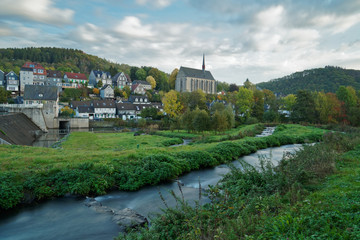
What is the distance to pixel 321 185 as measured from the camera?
32.8 feet

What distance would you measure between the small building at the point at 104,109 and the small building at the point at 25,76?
3469 cm

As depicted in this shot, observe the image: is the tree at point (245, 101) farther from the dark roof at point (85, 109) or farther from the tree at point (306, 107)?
the dark roof at point (85, 109)

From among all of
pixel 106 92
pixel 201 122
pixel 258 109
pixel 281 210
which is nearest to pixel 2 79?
pixel 106 92

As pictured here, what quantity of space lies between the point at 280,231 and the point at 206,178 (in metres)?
11.9

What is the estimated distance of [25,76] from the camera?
89750 millimetres

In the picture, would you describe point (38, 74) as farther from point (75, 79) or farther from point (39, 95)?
point (39, 95)

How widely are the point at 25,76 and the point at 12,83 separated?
538 cm

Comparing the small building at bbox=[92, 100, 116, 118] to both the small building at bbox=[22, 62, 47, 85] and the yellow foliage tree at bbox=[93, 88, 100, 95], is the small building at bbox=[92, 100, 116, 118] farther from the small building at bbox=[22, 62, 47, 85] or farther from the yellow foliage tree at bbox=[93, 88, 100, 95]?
the small building at bbox=[22, 62, 47, 85]

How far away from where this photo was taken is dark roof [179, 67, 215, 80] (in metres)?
121

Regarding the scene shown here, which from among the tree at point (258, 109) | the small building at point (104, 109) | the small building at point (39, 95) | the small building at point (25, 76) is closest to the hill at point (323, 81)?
the tree at point (258, 109)

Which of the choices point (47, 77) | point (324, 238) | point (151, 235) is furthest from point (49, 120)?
point (324, 238)

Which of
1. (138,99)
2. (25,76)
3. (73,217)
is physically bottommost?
(73,217)

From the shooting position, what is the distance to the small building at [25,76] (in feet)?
292

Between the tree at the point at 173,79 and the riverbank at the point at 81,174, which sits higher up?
the tree at the point at 173,79
